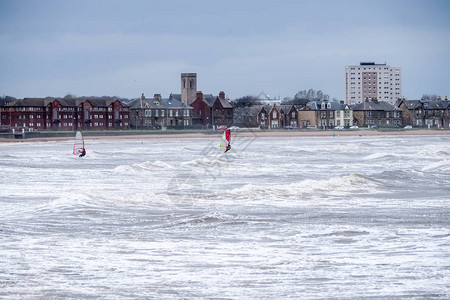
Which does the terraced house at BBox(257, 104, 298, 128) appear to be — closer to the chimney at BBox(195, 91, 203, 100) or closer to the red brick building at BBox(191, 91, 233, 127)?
the red brick building at BBox(191, 91, 233, 127)

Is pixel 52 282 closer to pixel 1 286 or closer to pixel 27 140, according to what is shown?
pixel 1 286

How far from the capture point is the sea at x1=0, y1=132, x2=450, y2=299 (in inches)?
452

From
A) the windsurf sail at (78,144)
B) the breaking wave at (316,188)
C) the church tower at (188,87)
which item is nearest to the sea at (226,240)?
the breaking wave at (316,188)

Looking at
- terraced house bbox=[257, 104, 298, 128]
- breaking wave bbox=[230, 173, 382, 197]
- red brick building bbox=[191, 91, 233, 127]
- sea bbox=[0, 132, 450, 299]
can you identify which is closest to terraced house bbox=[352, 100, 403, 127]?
terraced house bbox=[257, 104, 298, 128]

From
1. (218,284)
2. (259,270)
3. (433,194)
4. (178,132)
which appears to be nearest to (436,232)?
(259,270)

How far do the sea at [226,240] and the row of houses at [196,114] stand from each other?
3640 inches

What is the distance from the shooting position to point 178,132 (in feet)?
367

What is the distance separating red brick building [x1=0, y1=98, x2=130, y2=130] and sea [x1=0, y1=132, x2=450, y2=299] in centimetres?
9209

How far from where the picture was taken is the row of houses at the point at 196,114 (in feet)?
388

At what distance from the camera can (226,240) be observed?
15266 mm

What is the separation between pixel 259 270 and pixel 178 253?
2.02 meters

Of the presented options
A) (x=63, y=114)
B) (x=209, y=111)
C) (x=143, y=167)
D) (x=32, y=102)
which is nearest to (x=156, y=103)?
(x=209, y=111)

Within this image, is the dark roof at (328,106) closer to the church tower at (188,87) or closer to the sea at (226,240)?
the church tower at (188,87)

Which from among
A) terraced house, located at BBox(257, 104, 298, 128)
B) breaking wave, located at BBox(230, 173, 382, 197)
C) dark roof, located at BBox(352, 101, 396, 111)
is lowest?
breaking wave, located at BBox(230, 173, 382, 197)
